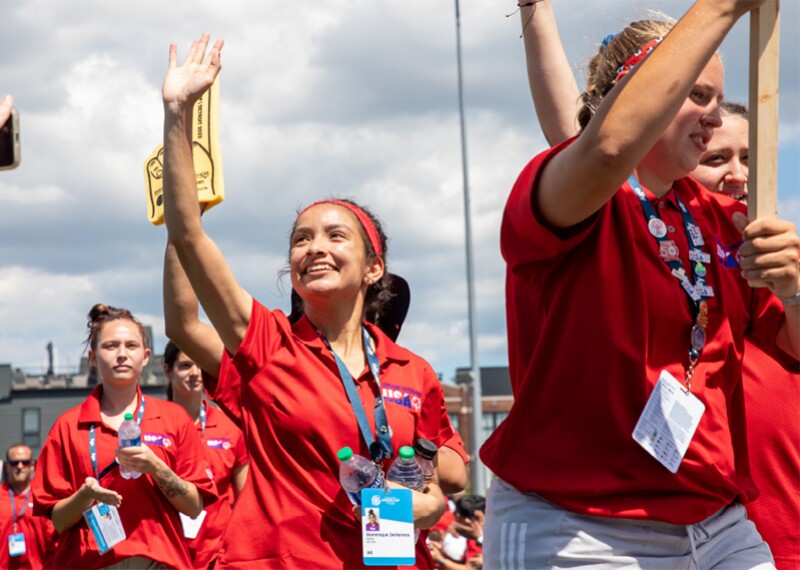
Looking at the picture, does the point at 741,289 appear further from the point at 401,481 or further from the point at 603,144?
the point at 401,481

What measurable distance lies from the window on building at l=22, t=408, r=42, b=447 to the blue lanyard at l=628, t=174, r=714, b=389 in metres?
68.3

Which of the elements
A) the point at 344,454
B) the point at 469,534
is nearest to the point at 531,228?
the point at 344,454

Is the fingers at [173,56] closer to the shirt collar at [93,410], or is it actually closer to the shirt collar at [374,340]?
the shirt collar at [374,340]

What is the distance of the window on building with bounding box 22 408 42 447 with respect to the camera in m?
68.4

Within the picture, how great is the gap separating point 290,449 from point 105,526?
2.68 m

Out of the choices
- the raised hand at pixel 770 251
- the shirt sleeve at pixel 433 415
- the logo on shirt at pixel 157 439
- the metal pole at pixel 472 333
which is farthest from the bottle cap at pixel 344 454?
the metal pole at pixel 472 333

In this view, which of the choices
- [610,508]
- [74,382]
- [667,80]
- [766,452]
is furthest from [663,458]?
[74,382]

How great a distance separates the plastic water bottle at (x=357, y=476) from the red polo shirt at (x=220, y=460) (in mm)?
3620

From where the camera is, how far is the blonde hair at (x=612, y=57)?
3.35m

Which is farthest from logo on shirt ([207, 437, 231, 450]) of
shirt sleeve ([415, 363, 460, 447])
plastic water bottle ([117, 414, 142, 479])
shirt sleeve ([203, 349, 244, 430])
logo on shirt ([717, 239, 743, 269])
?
logo on shirt ([717, 239, 743, 269])

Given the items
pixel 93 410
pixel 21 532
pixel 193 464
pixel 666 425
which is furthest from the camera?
pixel 21 532

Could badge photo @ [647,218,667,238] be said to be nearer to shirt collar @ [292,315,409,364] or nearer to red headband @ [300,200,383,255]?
shirt collar @ [292,315,409,364]

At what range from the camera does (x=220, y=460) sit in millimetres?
8133

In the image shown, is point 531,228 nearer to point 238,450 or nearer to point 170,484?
point 170,484
